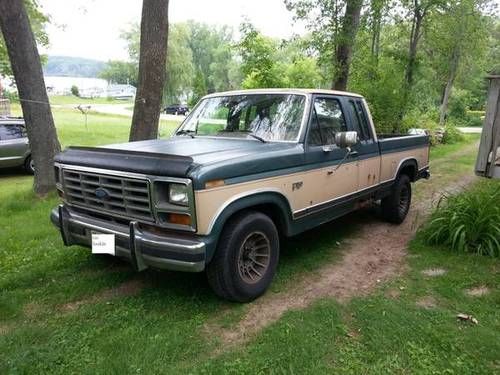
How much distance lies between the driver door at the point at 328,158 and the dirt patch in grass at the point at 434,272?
4.07 ft

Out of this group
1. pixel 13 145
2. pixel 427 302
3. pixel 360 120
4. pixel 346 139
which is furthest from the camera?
pixel 13 145

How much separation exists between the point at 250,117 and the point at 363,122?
1737 millimetres

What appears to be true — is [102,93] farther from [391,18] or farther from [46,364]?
[46,364]

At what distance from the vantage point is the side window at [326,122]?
4.54m

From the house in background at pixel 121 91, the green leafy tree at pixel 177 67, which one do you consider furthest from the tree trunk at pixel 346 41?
the house in background at pixel 121 91

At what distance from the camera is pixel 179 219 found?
3246mm

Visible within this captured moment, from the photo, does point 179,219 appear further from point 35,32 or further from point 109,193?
point 35,32

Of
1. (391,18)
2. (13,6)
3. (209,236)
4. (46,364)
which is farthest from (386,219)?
(391,18)

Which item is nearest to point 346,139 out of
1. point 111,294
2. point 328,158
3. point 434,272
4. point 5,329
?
point 328,158

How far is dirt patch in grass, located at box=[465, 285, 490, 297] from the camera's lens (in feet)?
13.5

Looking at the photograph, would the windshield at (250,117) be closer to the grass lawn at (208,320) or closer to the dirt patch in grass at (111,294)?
the grass lawn at (208,320)

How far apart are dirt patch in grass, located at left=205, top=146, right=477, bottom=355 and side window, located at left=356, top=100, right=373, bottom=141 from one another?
4.67 feet

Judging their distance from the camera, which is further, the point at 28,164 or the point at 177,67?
the point at 177,67

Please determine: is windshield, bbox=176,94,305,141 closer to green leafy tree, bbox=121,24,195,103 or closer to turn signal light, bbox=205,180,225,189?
turn signal light, bbox=205,180,225,189
